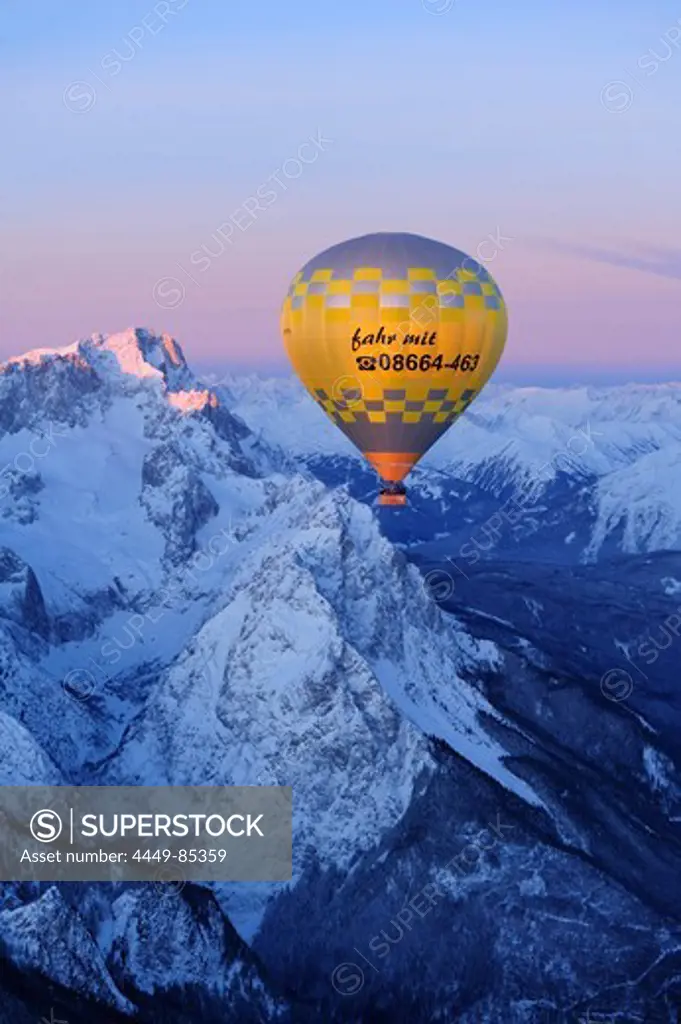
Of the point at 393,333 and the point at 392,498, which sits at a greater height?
the point at 393,333

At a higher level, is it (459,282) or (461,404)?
(459,282)

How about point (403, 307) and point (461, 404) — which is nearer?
point (403, 307)

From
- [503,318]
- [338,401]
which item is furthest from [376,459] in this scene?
[503,318]

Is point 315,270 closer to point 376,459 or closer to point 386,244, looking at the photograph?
point 386,244

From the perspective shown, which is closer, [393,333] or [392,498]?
[392,498]

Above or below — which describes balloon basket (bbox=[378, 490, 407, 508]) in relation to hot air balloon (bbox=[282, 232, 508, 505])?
below

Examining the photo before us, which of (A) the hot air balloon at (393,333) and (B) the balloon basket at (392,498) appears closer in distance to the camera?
(B) the balloon basket at (392,498)

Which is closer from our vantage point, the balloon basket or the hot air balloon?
the balloon basket
